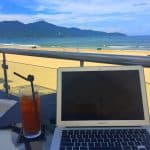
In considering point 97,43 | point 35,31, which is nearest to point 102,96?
point 97,43

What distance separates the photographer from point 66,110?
4.46 ft

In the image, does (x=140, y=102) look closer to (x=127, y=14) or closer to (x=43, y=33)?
(x=127, y=14)

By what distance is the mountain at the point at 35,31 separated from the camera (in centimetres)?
6222

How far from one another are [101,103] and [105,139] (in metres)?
0.19

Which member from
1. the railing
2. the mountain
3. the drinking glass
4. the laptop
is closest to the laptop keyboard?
the laptop

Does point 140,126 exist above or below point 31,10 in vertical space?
below

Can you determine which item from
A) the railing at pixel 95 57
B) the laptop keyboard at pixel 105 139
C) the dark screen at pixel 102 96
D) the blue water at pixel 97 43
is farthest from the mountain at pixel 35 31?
the laptop keyboard at pixel 105 139

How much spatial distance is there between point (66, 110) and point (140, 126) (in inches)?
11.9

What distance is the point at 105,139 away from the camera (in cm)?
120

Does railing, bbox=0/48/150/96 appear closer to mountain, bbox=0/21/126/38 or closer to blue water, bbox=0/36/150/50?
blue water, bbox=0/36/150/50

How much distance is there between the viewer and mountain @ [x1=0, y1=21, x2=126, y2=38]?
A: 62.2 meters

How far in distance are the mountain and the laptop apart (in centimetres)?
5943

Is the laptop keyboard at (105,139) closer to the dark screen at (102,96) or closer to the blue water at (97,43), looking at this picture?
the dark screen at (102,96)

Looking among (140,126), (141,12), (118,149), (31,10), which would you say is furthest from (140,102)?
(31,10)
